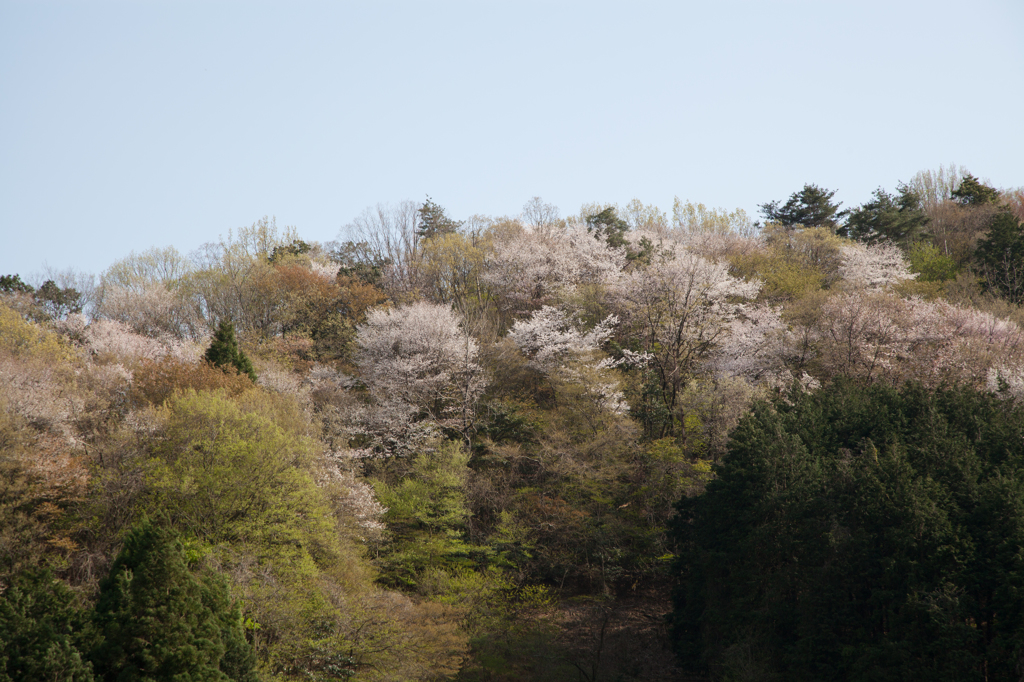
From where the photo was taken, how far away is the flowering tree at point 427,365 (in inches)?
1361

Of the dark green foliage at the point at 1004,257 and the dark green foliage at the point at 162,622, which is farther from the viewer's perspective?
the dark green foliage at the point at 1004,257

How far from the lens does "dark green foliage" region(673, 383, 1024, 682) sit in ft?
58.3

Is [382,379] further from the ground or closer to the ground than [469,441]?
further from the ground

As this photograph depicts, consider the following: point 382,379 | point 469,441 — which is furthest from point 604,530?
point 382,379

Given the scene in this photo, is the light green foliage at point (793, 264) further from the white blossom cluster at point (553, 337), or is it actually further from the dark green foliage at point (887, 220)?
the white blossom cluster at point (553, 337)

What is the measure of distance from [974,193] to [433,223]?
36.7 m

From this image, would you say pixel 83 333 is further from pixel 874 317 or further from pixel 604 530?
pixel 874 317

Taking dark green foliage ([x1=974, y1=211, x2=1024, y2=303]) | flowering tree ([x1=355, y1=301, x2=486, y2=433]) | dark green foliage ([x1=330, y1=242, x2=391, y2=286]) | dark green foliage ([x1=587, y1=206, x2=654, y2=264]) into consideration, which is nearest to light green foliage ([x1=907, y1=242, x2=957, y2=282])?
dark green foliage ([x1=974, y1=211, x2=1024, y2=303])

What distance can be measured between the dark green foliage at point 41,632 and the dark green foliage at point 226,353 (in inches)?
527

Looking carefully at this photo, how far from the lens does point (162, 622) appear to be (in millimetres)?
17500

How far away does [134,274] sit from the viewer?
5169cm

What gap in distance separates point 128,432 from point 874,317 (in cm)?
2828

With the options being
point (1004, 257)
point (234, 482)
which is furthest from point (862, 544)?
point (1004, 257)

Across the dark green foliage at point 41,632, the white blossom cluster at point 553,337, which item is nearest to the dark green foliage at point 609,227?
the white blossom cluster at point 553,337
